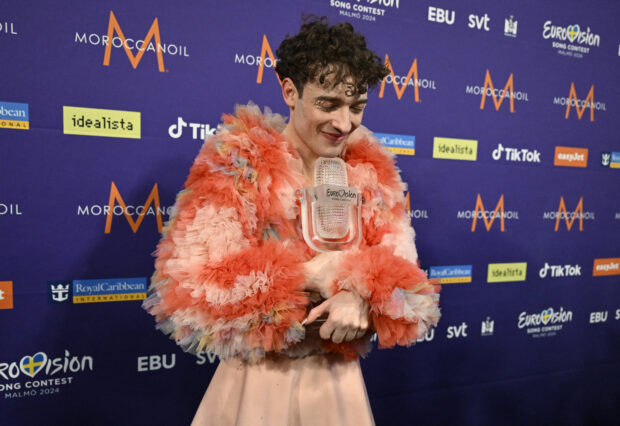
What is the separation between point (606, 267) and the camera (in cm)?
254

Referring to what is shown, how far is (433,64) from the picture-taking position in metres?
2.05

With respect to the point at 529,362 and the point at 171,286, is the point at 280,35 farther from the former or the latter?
the point at 529,362

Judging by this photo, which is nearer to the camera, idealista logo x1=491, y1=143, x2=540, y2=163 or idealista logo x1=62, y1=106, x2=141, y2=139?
idealista logo x1=62, y1=106, x2=141, y2=139

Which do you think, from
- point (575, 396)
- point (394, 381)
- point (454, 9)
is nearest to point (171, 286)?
point (394, 381)

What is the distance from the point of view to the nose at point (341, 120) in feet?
3.35

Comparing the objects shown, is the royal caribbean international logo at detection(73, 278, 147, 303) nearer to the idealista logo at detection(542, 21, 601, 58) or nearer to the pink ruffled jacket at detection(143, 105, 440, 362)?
the pink ruffled jacket at detection(143, 105, 440, 362)

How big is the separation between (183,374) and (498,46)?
6.78 ft

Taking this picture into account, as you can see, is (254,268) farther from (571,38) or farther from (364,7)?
(571,38)

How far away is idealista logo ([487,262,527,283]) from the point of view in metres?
2.27

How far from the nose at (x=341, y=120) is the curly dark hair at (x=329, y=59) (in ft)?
0.18

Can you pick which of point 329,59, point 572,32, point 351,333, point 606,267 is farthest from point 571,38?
point 351,333

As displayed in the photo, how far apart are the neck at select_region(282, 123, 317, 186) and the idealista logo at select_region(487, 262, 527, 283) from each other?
151 cm

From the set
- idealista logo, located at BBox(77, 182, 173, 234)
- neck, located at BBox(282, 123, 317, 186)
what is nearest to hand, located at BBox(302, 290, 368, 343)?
neck, located at BBox(282, 123, 317, 186)

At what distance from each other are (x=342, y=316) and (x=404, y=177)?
4.11 ft
